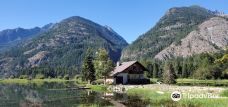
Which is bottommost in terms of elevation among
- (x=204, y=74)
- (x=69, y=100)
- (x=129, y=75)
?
(x=69, y=100)

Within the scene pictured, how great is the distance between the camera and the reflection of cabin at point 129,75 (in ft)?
338

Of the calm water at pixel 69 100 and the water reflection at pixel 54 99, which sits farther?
the water reflection at pixel 54 99

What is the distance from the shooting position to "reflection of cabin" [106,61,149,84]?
10306 cm

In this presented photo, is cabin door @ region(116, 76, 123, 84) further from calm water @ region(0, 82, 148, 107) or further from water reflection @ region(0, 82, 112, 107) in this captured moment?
calm water @ region(0, 82, 148, 107)

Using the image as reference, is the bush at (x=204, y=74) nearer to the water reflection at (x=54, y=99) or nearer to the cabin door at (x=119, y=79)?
the cabin door at (x=119, y=79)

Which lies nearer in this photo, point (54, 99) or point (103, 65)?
point (54, 99)

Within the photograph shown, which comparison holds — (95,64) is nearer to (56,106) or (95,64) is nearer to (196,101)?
(56,106)

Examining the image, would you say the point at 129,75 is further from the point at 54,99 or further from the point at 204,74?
the point at 204,74

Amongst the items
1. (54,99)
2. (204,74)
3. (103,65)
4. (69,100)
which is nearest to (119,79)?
(103,65)

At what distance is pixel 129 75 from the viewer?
343 feet

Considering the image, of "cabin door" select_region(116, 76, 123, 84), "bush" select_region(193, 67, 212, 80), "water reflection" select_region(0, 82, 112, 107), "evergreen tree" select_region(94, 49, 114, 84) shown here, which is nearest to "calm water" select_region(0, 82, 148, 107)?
"water reflection" select_region(0, 82, 112, 107)

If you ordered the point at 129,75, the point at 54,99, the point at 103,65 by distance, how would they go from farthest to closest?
1. the point at 129,75
2. the point at 103,65
3. the point at 54,99

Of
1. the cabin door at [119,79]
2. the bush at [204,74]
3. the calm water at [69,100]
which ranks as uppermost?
the bush at [204,74]

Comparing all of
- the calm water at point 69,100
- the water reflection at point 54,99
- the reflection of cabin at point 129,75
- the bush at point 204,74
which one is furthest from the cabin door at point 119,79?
the bush at point 204,74
